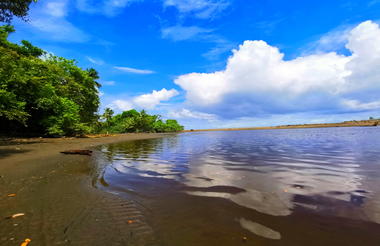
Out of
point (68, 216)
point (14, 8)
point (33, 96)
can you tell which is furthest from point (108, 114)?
point (68, 216)

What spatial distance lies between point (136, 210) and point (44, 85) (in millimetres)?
23341

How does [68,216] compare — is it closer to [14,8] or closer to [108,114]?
[14,8]

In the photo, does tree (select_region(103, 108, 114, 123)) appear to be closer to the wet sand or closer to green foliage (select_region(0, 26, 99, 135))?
green foliage (select_region(0, 26, 99, 135))

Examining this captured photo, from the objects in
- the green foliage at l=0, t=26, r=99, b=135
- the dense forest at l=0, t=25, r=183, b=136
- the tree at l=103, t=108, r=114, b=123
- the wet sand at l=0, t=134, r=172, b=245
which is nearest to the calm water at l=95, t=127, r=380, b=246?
the wet sand at l=0, t=134, r=172, b=245

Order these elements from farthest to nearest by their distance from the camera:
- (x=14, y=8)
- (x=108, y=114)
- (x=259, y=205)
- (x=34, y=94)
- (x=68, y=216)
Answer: (x=108, y=114)
(x=34, y=94)
(x=14, y=8)
(x=259, y=205)
(x=68, y=216)

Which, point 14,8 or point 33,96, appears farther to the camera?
point 33,96

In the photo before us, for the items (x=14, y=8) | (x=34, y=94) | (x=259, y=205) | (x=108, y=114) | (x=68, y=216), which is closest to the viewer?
(x=68, y=216)

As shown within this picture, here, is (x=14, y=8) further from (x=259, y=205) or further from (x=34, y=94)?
(x=259, y=205)

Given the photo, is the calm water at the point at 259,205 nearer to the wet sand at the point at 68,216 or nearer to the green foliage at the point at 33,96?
the wet sand at the point at 68,216

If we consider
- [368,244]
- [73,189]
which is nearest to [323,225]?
[368,244]

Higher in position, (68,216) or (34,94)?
(34,94)

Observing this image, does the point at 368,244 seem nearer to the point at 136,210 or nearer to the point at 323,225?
the point at 323,225

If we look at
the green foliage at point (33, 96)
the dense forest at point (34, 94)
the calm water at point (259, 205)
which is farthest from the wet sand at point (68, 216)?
the green foliage at point (33, 96)

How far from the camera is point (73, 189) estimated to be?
4.48 m
